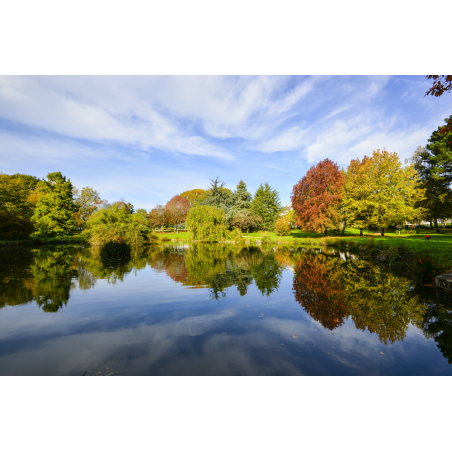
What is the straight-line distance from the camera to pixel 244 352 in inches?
167

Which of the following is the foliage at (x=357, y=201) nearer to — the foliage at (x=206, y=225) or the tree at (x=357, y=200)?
the tree at (x=357, y=200)

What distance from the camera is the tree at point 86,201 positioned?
4694 cm

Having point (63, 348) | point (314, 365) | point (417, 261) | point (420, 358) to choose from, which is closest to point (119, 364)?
point (63, 348)

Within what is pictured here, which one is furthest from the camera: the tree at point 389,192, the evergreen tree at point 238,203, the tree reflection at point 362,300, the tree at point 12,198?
the evergreen tree at point 238,203

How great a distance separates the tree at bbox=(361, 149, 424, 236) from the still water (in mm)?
18363

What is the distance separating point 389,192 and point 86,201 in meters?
52.8

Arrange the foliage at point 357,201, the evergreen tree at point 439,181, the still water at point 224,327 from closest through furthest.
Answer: the still water at point 224,327
the evergreen tree at point 439,181
the foliage at point 357,201

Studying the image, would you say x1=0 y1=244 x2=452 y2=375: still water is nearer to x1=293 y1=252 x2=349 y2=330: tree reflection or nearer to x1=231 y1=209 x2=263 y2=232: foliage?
x1=293 y1=252 x2=349 y2=330: tree reflection

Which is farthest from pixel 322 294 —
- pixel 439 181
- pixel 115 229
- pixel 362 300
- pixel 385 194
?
pixel 439 181

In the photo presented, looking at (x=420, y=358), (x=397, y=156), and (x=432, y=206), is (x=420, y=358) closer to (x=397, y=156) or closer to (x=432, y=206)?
(x=397, y=156)

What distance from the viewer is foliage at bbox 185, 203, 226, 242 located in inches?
1153

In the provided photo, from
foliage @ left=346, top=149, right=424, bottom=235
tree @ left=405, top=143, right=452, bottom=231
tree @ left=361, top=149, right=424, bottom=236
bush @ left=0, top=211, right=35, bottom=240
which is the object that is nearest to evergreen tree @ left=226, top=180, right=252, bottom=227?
foliage @ left=346, top=149, right=424, bottom=235

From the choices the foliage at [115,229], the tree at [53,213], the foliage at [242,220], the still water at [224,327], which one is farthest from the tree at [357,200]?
the tree at [53,213]

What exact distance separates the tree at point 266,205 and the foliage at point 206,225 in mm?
16011
